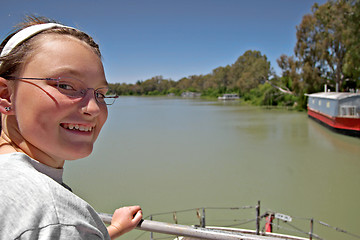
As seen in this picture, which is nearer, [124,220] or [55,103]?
[55,103]

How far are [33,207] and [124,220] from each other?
588 millimetres

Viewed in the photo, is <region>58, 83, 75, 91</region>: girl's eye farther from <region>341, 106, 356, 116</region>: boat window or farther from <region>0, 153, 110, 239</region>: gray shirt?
<region>341, 106, 356, 116</region>: boat window

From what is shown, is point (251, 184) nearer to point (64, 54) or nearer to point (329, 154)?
point (329, 154)

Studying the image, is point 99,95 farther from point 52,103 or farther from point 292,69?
point 292,69

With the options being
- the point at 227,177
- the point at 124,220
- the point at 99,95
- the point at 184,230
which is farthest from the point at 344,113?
the point at 99,95

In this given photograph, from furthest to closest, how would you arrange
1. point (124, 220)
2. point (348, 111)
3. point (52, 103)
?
point (348, 111) < point (124, 220) < point (52, 103)

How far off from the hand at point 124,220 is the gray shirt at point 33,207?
47 cm

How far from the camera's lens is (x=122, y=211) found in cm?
103

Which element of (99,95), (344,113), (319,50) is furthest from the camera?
(319,50)

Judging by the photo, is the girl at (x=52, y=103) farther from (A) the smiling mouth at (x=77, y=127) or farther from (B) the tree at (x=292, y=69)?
(B) the tree at (x=292, y=69)

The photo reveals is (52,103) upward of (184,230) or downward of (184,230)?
upward

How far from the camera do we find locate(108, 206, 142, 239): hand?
957 mm

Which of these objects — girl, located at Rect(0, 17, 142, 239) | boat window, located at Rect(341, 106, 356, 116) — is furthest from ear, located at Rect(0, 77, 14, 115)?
boat window, located at Rect(341, 106, 356, 116)

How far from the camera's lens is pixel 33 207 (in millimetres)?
453
